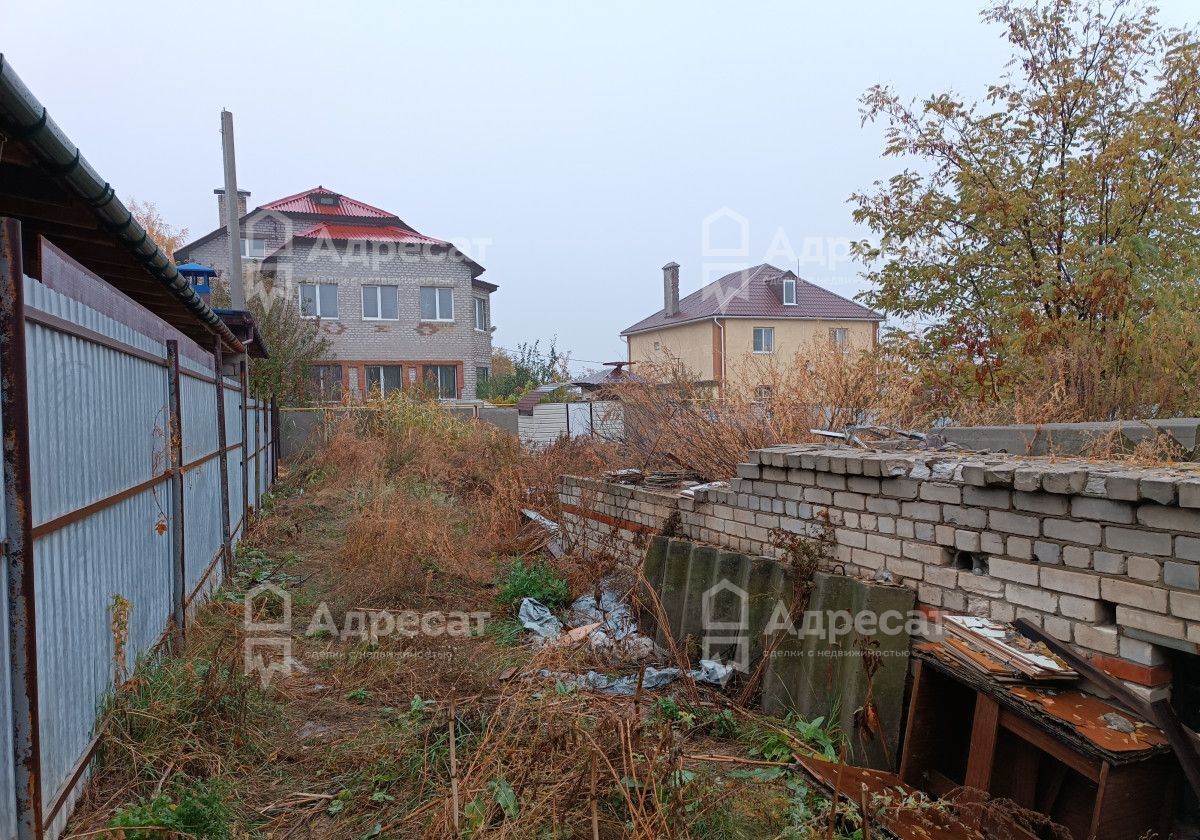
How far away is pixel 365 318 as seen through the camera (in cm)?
2567

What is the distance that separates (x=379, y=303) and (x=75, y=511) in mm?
24080

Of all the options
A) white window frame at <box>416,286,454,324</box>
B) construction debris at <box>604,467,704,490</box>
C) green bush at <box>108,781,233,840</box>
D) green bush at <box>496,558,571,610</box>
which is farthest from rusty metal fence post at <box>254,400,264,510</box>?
white window frame at <box>416,286,454,324</box>

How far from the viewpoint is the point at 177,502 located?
189 inches

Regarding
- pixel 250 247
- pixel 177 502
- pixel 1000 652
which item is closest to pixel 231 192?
pixel 177 502

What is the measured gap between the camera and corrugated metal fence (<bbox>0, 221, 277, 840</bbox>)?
2.27 metres

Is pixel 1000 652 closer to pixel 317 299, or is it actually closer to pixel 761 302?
pixel 317 299

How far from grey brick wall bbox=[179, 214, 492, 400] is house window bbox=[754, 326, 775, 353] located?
11451mm

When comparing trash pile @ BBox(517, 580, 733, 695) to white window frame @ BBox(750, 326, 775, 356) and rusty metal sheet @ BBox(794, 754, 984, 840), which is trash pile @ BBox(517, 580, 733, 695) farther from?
white window frame @ BBox(750, 326, 775, 356)

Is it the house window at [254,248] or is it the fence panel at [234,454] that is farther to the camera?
the house window at [254,248]

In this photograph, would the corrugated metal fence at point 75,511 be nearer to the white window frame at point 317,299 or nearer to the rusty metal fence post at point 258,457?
the rusty metal fence post at point 258,457

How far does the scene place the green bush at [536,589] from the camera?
6516 millimetres

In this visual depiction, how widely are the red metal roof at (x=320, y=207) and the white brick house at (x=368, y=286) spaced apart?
4 centimetres

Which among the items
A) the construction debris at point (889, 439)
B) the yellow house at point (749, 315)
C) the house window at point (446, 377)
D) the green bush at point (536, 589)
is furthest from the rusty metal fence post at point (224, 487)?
the yellow house at point (749, 315)

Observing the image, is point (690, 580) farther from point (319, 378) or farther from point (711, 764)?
point (319, 378)
